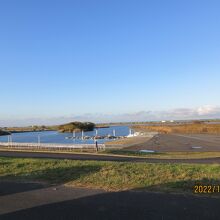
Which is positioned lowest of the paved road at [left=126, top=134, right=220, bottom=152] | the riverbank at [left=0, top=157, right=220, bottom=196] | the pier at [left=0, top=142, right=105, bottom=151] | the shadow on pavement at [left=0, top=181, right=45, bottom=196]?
the paved road at [left=126, top=134, right=220, bottom=152]

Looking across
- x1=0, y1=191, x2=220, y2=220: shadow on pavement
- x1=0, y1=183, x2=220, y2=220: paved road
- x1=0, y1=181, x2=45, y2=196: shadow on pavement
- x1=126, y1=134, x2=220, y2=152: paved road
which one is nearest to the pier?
x1=126, y1=134, x2=220, y2=152: paved road

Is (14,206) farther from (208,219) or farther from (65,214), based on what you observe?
(208,219)

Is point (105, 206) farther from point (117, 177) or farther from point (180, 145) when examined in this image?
point (180, 145)

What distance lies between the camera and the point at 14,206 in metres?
8.47

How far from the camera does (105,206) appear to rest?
26.8 feet

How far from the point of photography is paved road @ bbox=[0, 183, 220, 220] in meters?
7.41

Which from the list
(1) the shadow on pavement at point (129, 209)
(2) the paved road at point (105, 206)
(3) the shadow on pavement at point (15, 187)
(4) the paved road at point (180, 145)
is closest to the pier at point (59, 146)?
(4) the paved road at point (180, 145)

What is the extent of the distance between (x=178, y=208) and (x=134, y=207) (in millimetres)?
892

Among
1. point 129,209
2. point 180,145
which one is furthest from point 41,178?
point 180,145

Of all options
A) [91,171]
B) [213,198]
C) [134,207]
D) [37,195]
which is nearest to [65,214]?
[134,207]

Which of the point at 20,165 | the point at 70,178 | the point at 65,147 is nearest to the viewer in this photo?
the point at 70,178

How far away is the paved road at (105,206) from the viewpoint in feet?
24.3

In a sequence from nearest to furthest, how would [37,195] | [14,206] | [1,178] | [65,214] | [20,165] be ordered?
[65,214], [14,206], [37,195], [1,178], [20,165]

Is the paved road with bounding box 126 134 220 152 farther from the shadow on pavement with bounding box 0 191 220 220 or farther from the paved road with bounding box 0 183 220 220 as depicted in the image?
the shadow on pavement with bounding box 0 191 220 220
